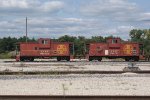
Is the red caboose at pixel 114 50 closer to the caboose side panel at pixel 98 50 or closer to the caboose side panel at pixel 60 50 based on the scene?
the caboose side panel at pixel 98 50

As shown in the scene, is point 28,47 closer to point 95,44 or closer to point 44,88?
point 95,44

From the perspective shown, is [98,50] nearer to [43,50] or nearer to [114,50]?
[114,50]

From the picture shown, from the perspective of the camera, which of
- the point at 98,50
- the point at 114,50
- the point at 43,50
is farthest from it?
the point at 43,50

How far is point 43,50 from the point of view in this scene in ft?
176

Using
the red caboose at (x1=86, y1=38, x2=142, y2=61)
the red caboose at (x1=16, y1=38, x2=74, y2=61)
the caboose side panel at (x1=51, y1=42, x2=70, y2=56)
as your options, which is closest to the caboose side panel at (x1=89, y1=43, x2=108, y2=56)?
the red caboose at (x1=86, y1=38, x2=142, y2=61)

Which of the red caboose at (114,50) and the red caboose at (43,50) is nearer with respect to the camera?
the red caboose at (114,50)

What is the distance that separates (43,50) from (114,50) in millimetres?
9459

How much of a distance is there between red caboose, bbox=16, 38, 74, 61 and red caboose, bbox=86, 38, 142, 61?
318cm

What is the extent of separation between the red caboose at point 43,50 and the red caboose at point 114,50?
3.18m

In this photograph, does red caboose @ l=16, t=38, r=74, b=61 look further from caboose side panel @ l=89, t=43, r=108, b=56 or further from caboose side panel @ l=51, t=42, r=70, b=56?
caboose side panel @ l=89, t=43, r=108, b=56

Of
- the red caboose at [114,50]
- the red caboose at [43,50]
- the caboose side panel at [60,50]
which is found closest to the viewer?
the red caboose at [114,50]

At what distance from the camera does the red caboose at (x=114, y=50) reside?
53.0m

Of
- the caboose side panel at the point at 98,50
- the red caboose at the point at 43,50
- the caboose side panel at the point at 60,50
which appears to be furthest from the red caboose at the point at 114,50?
the red caboose at the point at 43,50

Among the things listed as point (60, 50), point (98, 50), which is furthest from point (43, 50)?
point (98, 50)
